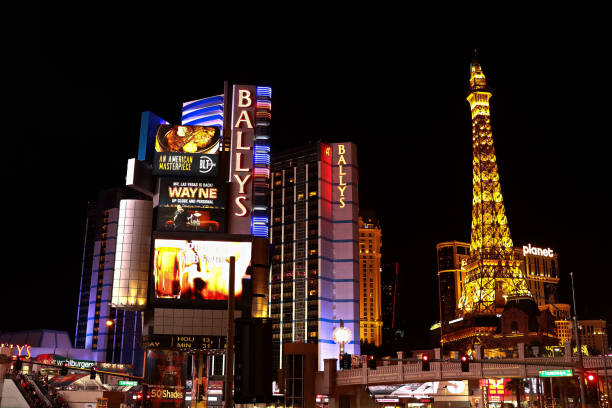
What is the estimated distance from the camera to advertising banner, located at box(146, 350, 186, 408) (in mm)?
62875

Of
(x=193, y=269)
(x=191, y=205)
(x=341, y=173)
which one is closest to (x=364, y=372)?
(x=193, y=269)

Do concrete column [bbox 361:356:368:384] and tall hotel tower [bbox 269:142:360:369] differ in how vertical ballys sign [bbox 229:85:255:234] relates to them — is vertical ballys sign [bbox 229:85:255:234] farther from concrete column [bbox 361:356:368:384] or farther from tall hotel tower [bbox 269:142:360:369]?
tall hotel tower [bbox 269:142:360:369]

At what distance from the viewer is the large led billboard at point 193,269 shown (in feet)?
208

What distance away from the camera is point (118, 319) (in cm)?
19788

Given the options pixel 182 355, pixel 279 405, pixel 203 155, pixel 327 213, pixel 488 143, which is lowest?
pixel 279 405

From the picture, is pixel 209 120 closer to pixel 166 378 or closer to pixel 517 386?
pixel 166 378

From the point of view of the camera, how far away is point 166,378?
64.2 meters

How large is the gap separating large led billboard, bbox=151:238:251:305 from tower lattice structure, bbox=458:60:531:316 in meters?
93.5

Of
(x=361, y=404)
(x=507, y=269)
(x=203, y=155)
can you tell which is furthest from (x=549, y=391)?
(x=507, y=269)

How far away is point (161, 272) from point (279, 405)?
16924mm

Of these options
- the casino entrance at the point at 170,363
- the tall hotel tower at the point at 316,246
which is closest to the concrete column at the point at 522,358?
the casino entrance at the point at 170,363

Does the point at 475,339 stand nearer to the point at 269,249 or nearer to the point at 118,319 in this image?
the point at 269,249

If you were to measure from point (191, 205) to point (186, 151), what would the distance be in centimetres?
569

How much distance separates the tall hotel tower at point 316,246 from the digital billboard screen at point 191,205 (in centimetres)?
5937
